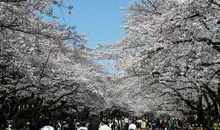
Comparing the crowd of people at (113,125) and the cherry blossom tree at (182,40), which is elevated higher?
the cherry blossom tree at (182,40)

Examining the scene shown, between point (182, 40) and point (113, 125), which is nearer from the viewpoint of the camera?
point (182, 40)

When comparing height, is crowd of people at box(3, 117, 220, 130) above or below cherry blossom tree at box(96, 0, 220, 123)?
below

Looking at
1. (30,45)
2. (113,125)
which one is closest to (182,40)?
(30,45)

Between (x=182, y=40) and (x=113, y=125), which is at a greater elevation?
(x=182, y=40)

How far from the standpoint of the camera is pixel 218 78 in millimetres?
16109

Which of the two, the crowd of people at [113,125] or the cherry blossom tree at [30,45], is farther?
the crowd of people at [113,125]

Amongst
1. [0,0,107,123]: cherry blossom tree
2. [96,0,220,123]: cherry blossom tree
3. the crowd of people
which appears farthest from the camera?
the crowd of people

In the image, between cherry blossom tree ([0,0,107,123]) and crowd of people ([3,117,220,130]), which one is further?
crowd of people ([3,117,220,130])

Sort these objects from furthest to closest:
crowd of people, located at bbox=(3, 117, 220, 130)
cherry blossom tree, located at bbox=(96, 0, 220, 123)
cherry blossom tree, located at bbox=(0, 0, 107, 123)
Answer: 1. crowd of people, located at bbox=(3, 117, 220, 130)
2. cherry blossom tree, located at bbox=(96, 0, 220, 123)
3. cherry blossom tree, located at bbox=(0, 0, 107, 123)

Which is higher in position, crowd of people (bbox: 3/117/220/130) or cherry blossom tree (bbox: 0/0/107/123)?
cherry blossom tree (bbox: 0/0/107/123)

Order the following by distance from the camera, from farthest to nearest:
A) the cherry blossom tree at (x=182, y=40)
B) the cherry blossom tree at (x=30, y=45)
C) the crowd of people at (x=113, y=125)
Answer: the crowd of people at (x=113, y=125)
the cherry blossom tree at (x=182, y=40)
the cherry blossom tree at (x=30, y=45)

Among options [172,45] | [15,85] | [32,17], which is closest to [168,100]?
[15,85]

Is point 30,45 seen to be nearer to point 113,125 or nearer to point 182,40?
point 182,40

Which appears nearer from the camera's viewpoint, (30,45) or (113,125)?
(30,45)
